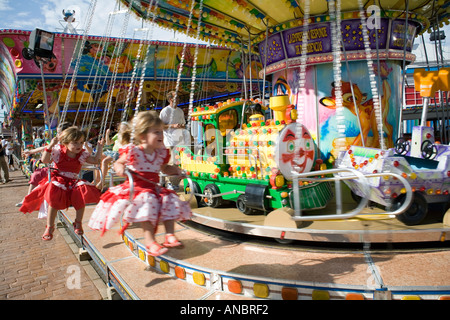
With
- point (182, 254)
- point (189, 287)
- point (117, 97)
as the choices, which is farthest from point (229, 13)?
point (117, 97)

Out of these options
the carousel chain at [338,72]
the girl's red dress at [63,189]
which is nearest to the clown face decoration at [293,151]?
the carousel chain at [338,72]

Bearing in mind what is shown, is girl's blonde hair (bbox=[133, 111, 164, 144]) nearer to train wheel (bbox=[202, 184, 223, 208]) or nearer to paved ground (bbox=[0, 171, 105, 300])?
paved ground (bbox=[0, 171, 105, 300])

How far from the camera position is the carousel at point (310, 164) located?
10.3 ft

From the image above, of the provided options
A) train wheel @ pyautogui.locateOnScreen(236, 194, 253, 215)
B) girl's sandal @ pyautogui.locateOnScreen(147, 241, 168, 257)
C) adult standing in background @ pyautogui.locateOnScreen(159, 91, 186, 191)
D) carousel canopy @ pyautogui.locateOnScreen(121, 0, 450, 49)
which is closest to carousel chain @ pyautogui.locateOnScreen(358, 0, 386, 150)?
carousel canopy @ pyautogui.locateOnScreen(121, 0, 450, 49)

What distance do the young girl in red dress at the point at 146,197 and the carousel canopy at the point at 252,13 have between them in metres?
3.53

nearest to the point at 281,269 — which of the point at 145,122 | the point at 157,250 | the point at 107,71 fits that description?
the point at 157,250

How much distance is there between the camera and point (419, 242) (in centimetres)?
375

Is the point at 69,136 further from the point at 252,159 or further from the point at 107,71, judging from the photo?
the point at 107,71

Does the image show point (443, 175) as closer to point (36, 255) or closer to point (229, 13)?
point (229, 13)

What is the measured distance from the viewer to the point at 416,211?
382 cm

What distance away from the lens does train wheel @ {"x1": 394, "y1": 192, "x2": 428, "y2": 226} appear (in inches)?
149

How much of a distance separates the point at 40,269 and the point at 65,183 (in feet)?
4.47

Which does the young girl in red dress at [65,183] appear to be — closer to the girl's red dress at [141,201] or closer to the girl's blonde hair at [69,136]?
the girl's blonde hair at [69,136]

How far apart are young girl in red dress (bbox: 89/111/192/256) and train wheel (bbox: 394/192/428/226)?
102 inches
